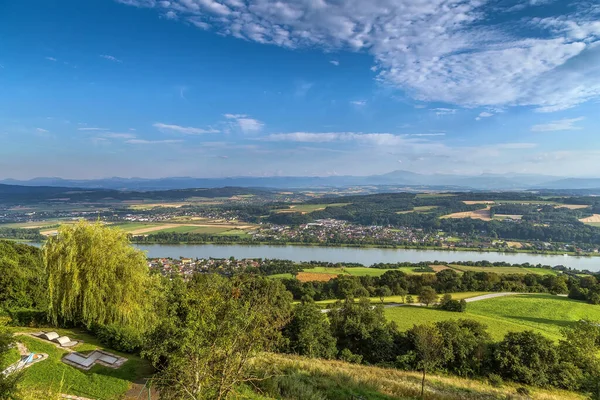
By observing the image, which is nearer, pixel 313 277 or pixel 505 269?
pixel 313 277

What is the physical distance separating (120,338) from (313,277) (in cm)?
2957

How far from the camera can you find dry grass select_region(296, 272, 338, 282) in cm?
3662

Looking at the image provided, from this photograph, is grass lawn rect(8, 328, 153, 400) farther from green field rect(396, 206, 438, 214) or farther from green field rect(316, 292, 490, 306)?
green field rect(396, 206, 438, 214)

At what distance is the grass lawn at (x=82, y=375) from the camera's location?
738 centimetres

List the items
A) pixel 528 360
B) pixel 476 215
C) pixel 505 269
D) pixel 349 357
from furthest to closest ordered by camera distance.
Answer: pixel 476 215
pixel 505 269
pixel 349 357
pixel 528 360

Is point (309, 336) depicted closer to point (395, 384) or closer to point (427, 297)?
point (395, 384)

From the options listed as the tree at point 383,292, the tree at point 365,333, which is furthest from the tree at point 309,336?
the tree at point 383,292

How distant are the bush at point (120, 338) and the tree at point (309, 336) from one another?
692 centimetres

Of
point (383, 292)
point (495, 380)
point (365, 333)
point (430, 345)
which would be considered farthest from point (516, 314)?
point (430, 345)

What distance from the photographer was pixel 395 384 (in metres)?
9.73

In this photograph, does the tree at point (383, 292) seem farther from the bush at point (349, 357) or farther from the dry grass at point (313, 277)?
the bush at point (349, 357)

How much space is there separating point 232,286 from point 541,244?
82953 mm

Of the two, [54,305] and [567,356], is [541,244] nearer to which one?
[567,356]

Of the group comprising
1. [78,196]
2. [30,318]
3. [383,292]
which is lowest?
[383,292]
